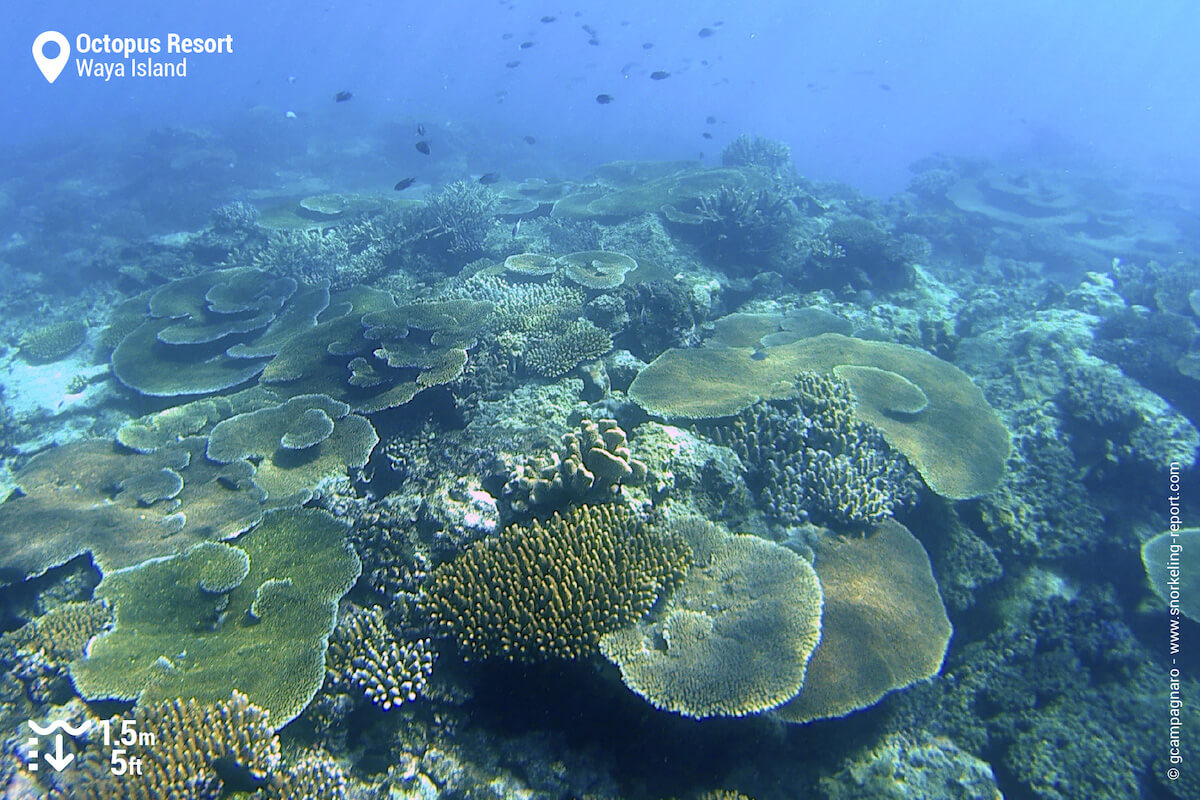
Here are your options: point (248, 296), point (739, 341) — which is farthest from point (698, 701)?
point (248, 296)

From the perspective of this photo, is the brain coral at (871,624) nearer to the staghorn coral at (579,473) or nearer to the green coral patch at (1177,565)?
the staghorn coral at (579,473)

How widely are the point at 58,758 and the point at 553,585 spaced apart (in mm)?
3512

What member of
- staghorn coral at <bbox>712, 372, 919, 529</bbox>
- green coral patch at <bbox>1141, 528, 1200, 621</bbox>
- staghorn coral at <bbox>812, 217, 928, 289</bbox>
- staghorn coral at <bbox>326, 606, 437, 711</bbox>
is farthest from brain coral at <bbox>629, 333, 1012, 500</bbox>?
staghorn coral at <bbox>812, 217, 928, 289</bbox>

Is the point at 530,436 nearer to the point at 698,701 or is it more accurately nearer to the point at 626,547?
the point at 626,547

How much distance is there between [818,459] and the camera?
17.7 ft

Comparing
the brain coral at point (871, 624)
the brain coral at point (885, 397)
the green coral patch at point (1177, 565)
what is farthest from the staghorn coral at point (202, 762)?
the green coral patch at point (1177, 565)

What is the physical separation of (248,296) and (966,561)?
10840 mm

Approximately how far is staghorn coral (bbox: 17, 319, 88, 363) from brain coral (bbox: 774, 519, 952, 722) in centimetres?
1316

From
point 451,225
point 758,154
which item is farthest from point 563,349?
point 758,154

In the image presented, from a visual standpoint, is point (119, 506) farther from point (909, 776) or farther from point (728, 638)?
point (909, 776)

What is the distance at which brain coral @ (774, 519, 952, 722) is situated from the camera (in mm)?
4016

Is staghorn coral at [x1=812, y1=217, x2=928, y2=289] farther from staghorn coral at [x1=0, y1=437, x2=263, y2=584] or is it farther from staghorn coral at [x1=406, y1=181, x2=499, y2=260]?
staghorn coral at [x1=0, y1=437, x2=263, y2=584]

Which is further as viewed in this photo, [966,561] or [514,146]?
[514,146]

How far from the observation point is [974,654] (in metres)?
5.35
